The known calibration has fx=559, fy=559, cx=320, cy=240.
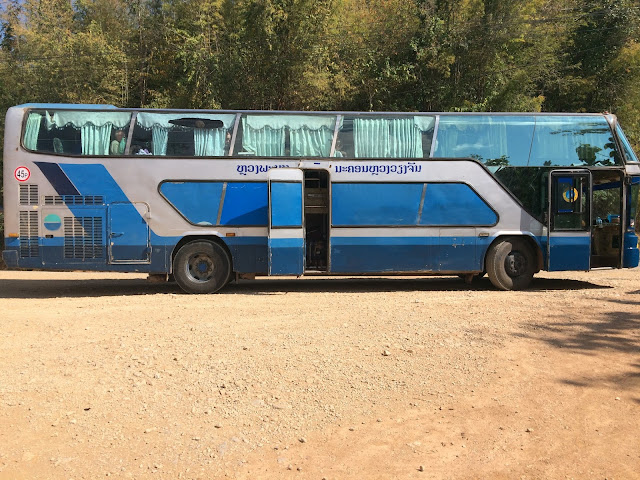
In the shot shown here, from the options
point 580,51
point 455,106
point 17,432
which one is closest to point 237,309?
point 17,432

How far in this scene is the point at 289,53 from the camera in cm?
2106

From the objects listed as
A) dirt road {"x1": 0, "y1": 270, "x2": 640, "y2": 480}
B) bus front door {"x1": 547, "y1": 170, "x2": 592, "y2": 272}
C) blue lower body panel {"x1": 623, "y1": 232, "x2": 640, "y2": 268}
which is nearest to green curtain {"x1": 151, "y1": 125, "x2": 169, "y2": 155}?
dirt road {"x1": 0, "y1": 270, "x2": 640, "y2": 480}

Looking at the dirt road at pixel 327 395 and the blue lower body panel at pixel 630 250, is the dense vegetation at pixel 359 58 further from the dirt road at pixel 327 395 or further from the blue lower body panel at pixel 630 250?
the dirt road at pixel 327 395

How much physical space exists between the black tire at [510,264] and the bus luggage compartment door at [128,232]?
6.70 metres

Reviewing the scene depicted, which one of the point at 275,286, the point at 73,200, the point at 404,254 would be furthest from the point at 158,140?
the point at 404,254

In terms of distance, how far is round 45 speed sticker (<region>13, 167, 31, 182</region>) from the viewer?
10359 mm

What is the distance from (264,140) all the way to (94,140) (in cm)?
317

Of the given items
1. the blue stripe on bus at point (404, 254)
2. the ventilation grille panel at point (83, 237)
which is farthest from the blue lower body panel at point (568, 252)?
the ventilation grille panel at point (83, 237)

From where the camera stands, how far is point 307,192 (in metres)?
11.0

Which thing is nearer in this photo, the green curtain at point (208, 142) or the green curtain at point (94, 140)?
the green curtain at point (94, 140)

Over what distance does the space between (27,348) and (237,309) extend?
9.80 feet

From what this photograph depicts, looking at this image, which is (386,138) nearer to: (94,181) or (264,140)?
(264,140)

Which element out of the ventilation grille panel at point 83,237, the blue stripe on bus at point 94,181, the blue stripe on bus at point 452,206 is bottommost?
the ventilation grille panel at point 83,237

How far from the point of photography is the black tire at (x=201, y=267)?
10.8 m
